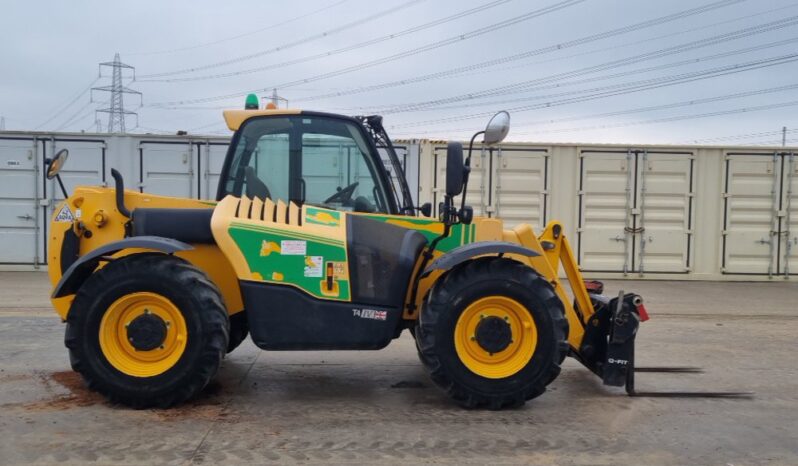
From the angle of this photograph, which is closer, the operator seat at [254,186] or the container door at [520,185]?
the operator seat at [254,186]

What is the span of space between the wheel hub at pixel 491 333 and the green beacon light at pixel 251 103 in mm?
2635

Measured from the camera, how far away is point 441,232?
5.18 meters

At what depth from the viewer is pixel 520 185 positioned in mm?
13141

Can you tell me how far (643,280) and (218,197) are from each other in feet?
33.1

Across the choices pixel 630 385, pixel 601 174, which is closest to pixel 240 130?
pixel 630 385

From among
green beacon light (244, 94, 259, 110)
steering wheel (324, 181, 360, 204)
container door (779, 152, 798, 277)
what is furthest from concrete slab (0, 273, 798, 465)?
container door (779, 152, 798, 277)

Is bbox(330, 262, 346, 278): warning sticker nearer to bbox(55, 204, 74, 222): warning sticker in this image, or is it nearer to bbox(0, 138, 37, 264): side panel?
bbox(55, 204, 74, 222): warning sticker

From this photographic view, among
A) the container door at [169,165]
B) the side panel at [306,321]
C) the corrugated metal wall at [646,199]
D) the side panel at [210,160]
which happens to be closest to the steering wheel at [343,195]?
the side panel at [306,321]

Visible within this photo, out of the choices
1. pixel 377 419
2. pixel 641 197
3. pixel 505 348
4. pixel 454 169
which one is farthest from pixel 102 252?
pixel 641 197

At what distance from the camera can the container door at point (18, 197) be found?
41.2 ft

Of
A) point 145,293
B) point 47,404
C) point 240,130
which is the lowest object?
point 47,404

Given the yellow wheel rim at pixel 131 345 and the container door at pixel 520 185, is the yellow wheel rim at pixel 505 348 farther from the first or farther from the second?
the container door at pixel 520 185

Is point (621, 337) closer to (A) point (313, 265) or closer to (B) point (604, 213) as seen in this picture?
(A) point (313, 265)

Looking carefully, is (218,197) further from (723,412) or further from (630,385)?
(723,412)
